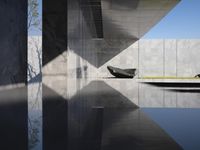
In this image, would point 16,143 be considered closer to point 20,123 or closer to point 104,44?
point 20,123

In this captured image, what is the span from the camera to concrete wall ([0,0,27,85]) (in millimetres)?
5551

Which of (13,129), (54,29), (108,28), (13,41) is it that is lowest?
(13,129)

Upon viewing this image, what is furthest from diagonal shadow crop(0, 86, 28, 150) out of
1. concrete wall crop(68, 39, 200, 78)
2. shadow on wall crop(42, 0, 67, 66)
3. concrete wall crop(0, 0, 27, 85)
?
concrete wall crop(68, 39, 200, 78)

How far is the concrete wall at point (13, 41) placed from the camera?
219 inches

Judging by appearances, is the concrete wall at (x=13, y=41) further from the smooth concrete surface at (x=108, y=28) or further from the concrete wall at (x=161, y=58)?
the concrete wall at (x=161, y=58)

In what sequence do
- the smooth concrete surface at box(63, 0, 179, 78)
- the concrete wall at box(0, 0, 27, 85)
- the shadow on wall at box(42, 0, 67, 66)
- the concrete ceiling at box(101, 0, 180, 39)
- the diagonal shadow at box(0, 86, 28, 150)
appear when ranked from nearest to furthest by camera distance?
the diagonal shadow at box(0, 86, 28, 150) < the concrete wall at box(0, 0, 27, 85) < the shadow on wall at box(42, 0, 67, 66) < the smooth concrete surface at box(63, 0, 179, 78) < the concrete ceiling at box(101, 0, 180, 39)

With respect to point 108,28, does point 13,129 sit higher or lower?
lower

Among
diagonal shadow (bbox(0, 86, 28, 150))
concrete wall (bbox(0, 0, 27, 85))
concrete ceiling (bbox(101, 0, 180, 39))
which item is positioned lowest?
diagonal shadow (bbox(0, 86, 28, 150))

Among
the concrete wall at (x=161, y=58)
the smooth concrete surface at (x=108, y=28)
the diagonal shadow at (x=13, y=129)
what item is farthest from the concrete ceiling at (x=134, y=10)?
the diagonal shadow at (x=13, y=129)

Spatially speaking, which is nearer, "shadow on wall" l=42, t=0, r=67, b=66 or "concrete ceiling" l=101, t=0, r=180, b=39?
"shadow on wall" l=42, t=0, r=67, b=66

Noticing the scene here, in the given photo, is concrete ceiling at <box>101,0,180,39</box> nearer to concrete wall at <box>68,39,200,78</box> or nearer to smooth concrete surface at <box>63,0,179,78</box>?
smooth concrete surface at <box>63,0,179,78</box>

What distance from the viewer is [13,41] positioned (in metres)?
6.10

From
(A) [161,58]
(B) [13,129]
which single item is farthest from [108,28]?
(B) [13,129]

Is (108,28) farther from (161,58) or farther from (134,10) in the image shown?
(161,58)
